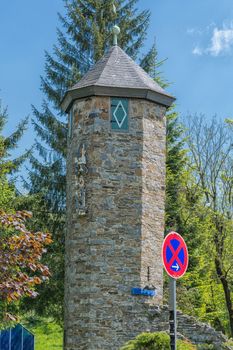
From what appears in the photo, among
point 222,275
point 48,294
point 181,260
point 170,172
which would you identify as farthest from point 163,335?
point 222,275

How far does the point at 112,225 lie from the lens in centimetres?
1759

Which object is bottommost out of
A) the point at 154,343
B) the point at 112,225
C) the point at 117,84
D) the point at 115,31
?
the point at 154,343

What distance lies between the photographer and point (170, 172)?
25.5m

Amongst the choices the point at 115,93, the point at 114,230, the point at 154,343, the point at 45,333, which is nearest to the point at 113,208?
the point at 114,230

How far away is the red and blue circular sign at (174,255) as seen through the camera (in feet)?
29.8

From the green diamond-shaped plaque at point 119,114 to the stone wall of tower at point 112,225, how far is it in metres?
0.14

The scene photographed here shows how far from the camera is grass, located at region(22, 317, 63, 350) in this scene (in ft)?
102

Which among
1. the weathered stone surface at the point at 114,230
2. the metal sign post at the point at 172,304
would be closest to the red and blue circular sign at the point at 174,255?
the metal sign post at the point at 172,304

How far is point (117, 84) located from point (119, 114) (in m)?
0.82

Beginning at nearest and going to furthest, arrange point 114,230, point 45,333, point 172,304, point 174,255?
1. point 172,304
2. point 174,255
3. point 114,230
4. point 45,333

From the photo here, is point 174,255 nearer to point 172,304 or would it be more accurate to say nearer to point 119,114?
point 172,304

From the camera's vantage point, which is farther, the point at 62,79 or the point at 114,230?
the point at 62,79

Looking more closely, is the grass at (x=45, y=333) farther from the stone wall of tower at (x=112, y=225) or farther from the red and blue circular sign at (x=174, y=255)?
the red and blue circular sign at (x=174, y=255)

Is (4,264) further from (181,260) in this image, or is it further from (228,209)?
(228,209)
